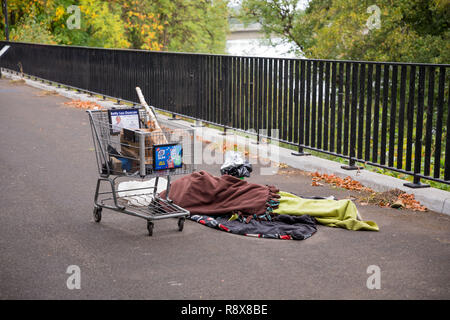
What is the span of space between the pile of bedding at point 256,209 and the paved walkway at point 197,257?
0.43ft

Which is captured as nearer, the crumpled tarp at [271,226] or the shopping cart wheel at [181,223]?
the crumpled tarp at [271,226]

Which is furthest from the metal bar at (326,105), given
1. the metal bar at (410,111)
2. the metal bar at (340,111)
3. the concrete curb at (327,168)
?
the metal bar at (410,111)

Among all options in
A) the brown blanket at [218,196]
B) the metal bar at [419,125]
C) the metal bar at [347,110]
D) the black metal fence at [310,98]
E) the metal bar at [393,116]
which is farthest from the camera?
the metal bar at [347,110]

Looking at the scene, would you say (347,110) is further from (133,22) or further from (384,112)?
(133,22)

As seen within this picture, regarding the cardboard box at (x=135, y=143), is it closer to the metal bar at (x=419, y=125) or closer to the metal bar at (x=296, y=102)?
the metal bar at (x=419, y=125)

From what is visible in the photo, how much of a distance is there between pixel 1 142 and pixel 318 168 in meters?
6.32

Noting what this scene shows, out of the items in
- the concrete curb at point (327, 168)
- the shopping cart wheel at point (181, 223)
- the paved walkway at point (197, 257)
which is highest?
the concrete curb at point (327, 168)

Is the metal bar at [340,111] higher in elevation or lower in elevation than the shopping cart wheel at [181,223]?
higher

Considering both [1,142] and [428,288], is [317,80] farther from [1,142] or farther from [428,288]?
[1,142]

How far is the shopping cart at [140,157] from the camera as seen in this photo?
5911mm

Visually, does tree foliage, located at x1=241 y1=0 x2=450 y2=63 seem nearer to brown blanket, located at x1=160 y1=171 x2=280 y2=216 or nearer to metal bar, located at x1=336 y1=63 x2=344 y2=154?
metal bar, located at x1=336 y1=63 x2=344 y2=154

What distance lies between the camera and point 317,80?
351 inches

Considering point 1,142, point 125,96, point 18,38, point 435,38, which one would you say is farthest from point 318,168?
point 18,38

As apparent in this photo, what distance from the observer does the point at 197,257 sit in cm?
531
